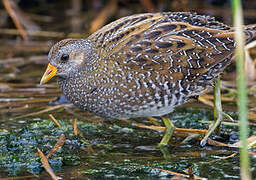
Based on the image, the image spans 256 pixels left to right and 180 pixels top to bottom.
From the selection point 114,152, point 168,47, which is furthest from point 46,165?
point 168,47

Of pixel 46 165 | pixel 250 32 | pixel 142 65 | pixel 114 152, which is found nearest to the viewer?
pixel 46 165

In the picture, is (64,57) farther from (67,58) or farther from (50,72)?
(50,72)

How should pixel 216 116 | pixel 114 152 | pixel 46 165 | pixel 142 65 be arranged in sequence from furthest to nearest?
pixel 216 116 → pixel 114 152 → pixel 142 65 → pixel 46 165

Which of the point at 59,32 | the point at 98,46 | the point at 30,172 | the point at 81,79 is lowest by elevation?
the point at 30,172

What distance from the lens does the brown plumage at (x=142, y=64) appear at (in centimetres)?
472

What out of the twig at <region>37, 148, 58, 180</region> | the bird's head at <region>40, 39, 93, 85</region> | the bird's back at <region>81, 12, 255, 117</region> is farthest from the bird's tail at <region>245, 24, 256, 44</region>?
the twig at <region>37, 148, 58, 180</region>

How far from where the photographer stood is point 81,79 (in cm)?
487

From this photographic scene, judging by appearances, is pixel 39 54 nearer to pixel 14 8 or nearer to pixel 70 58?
pixel 14 8

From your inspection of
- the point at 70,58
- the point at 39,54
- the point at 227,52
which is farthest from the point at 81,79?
the point at 39,54

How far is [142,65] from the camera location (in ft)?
15.4

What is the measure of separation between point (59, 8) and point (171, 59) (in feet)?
19.8

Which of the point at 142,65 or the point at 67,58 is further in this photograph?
the point at 67,58

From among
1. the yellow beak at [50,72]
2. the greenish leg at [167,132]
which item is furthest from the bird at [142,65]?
the greenish leg at [167,132]

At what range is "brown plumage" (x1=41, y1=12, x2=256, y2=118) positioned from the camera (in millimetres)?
4719
